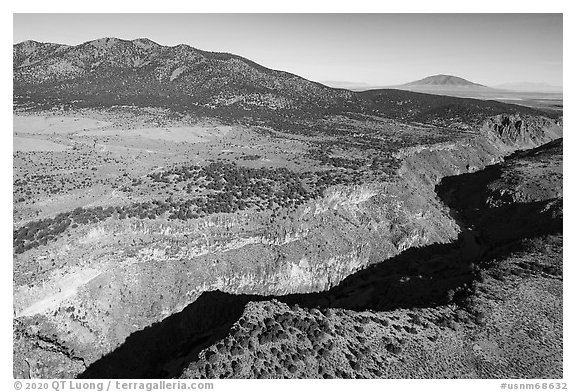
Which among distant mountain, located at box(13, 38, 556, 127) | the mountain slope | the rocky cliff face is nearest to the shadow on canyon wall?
the rocky cliff face

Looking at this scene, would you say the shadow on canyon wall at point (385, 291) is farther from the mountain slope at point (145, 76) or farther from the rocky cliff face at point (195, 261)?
the mountain slope at point (145, 76)

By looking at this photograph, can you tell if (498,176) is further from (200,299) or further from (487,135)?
(200,299)

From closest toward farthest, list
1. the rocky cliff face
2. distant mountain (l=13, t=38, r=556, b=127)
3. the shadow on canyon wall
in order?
the rocky cliff face, the shadow on canyon wall, distant mountain (l=13, t=38, r=556, b=127)

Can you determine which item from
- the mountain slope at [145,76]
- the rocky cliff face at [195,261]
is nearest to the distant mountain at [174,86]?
the mountain slope at [145,76]

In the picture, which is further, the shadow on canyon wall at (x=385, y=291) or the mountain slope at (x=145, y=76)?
the mountain slope at (x=145, y=76)

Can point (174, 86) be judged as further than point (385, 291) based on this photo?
Yes

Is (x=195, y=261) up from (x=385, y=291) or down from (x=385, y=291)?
up

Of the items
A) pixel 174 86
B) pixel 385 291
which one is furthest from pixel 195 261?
pixel 174 86

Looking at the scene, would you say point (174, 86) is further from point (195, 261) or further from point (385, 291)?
point (385, 291)

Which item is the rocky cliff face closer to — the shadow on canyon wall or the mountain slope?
the shadow on canyon wall

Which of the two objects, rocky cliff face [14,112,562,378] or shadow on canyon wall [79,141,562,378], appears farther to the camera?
shadow on canyon wall [79,141,562,378]
